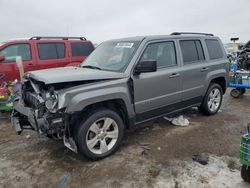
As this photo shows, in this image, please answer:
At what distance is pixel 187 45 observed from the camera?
4883 mm

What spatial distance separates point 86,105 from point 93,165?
3.07 feet

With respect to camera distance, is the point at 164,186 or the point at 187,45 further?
Result: the point at 187,45

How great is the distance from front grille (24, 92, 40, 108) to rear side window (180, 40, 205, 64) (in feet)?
9.53

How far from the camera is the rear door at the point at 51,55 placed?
737 centimetres

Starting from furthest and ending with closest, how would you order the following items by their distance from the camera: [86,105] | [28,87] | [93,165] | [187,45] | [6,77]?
[6,77] < [187,45] < [28,87] < [93,165] < [86,105]

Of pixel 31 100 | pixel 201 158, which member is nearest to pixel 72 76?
pixel 31 100

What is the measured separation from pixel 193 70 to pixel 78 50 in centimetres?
471

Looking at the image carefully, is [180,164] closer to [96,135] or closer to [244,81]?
[96,135]

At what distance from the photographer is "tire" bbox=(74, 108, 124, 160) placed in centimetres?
337

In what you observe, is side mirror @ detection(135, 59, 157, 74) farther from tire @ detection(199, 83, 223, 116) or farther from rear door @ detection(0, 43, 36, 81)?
rear door @ detection(0, 43, 36, 81)

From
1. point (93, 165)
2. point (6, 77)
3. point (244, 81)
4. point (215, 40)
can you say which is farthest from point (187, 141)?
point (6, 77)

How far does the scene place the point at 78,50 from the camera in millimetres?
8289

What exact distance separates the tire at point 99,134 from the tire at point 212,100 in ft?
8.33

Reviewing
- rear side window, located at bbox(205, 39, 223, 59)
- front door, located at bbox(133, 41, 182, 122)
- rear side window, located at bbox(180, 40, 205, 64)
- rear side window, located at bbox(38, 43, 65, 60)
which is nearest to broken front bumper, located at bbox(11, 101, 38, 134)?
front door, located at bbox(133, 41, 182, 122)
